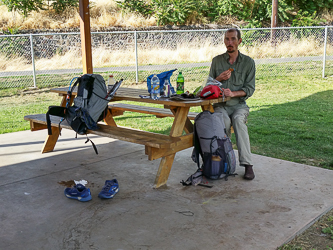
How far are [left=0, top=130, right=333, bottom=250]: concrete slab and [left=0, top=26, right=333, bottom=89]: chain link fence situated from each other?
7853 millimetres

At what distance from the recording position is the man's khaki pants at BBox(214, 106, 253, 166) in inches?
171

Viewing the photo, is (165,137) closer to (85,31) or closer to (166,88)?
(166,88)

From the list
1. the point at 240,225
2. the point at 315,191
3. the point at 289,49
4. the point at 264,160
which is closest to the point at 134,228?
the point at 240,225

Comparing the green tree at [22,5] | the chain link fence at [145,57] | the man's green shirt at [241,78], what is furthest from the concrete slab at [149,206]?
the green tree at [22,5]

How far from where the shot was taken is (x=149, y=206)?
3.61m

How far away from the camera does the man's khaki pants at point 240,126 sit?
14.2 feet

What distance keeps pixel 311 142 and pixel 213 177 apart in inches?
86.9

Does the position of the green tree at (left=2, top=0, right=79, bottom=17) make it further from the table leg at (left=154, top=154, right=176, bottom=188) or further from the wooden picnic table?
the table leg at (left=154, top=154, right=176, bottom=188)

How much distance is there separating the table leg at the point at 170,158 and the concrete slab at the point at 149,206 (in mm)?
93

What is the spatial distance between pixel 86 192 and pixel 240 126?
182 cm

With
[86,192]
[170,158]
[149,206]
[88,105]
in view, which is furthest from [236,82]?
[86,192]

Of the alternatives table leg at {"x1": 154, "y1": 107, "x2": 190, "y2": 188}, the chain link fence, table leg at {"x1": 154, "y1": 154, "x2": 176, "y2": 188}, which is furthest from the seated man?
the chain link fence

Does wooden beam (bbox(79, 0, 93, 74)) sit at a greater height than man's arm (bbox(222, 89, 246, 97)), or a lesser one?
greater

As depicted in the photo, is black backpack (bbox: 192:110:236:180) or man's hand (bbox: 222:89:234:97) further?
man's hand (bbox: 222:89:234:97)
